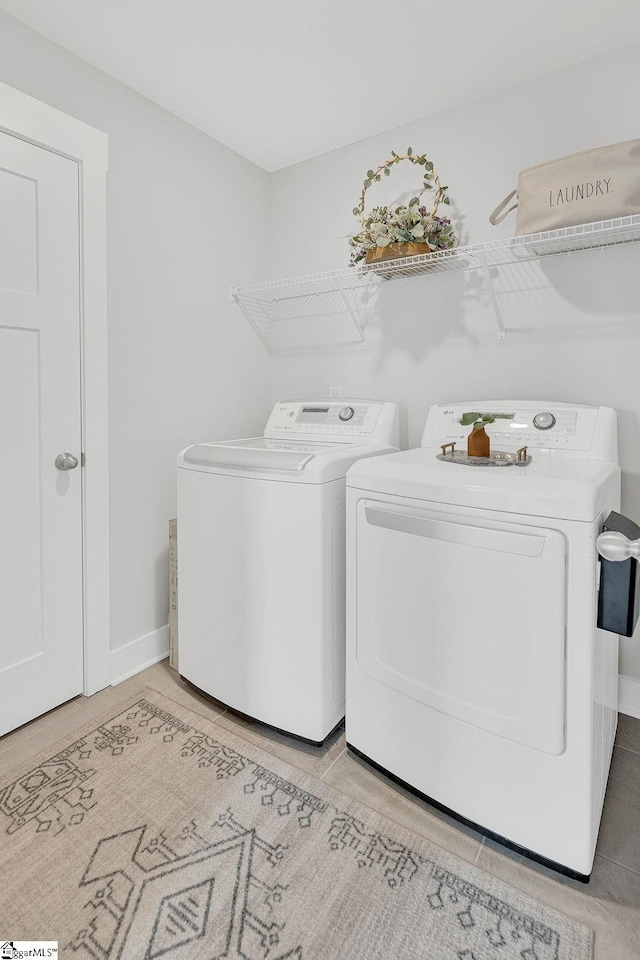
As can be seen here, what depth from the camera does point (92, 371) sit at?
1884 millimetres

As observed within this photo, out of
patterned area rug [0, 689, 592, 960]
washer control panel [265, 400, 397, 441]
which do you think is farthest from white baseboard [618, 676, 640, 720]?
washer control panel [265, 400, 397, 441]

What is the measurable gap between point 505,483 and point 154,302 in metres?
1.60

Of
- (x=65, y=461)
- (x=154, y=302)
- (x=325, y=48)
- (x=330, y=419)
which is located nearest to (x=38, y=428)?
(x=65, y=461)

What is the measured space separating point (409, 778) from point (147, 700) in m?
1.02

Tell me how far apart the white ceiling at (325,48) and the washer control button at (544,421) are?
1227 millimetres

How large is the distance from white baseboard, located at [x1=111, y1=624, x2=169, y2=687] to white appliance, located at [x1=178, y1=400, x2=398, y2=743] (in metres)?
0.29

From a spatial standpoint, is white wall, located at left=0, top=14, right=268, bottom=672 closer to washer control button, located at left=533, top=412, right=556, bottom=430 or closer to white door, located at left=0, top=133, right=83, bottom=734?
white door, located at left=0, top=133, right=83, bottom=734

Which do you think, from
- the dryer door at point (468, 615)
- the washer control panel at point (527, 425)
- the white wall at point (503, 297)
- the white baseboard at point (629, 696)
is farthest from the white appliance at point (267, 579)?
the white baseboard at point (629, 696)

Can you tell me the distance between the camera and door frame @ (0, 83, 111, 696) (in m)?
1.77

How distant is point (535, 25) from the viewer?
1635 mm

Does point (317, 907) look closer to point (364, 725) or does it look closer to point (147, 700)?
point (364, 725)

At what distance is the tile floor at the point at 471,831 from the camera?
113 centimetres

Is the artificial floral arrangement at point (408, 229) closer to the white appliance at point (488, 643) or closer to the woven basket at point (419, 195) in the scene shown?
the woven basket at point (419, 195)

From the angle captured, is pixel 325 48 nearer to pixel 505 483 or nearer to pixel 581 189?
pixel 581 189
